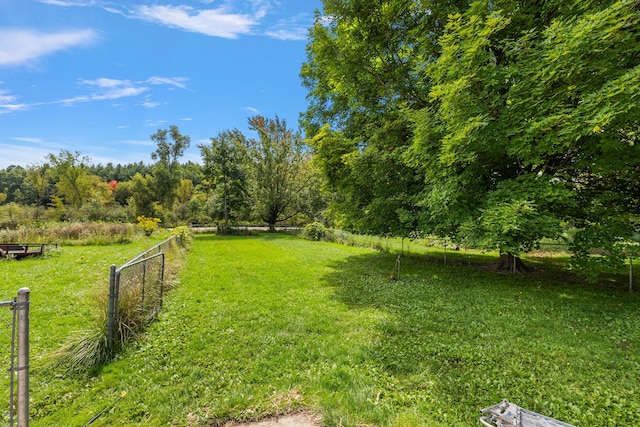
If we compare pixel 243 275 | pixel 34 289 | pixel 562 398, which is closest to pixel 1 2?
pixel 34 289

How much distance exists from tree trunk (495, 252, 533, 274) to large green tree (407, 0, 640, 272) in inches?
106

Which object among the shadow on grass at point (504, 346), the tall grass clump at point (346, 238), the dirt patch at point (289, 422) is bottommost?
the dirt patch at point (289, 422)

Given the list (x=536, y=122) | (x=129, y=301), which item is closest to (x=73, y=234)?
(x=129, y=301)

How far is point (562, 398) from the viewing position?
3.18 meters

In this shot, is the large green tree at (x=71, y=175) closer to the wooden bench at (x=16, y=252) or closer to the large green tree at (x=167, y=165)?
the large green tree at (x=167, y=165)

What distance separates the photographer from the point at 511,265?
984cm

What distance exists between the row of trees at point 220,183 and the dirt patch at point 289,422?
19.1 metres

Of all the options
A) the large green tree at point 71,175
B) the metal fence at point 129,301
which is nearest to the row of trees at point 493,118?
the metal fence at point 129,301

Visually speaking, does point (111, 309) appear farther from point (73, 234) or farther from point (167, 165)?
point (167, 165)

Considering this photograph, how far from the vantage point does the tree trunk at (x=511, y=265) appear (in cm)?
972

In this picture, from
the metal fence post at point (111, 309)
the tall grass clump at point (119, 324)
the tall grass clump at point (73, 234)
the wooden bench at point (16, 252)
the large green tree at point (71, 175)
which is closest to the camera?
the tall grass clump at point (119, 324)

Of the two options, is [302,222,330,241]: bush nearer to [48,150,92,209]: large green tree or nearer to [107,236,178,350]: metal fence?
[107,236,178,350]: metal fence

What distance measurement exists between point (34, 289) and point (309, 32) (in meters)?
12.4

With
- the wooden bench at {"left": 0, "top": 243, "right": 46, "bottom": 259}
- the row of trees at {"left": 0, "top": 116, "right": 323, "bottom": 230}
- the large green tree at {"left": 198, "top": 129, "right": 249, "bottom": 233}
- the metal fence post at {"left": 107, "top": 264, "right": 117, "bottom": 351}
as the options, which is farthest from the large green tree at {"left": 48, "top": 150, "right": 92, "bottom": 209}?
A: the metal fence post at {"left": 107, "top": 264, "right": 117, "bottom": 351}
